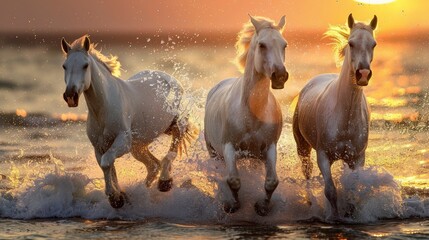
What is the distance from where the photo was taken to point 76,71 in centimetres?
930

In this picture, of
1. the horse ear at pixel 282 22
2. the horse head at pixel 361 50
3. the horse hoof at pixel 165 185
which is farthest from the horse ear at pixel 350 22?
the horse hoof at pixel 165 185

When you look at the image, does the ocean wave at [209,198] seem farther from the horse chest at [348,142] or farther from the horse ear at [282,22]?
the horse ear at [282,22]

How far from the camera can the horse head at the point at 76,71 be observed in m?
9.10

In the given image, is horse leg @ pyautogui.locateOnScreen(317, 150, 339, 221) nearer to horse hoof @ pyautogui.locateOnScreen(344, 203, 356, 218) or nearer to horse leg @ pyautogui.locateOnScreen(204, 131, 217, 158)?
horse hoof @ pyautogui.locateOnScreen(344, 203, 356, 218)

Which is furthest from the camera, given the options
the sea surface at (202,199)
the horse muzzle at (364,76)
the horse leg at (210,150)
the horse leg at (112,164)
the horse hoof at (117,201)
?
the horse leg at (210,150)

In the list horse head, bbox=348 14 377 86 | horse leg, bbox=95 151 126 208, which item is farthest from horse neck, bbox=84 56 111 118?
horse head, bbox=348 14 377 86

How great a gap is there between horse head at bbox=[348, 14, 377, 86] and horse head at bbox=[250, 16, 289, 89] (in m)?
0.69

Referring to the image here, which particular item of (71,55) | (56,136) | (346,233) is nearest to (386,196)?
(346,233)

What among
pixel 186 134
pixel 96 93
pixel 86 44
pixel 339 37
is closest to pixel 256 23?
pixel 339 37

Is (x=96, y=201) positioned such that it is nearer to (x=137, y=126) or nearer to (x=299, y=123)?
(x=137, y=126)

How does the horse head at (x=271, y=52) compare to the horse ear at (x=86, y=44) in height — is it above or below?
below

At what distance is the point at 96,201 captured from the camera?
34.1 feet

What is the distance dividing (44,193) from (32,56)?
32141mm

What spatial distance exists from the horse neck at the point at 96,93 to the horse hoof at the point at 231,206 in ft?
5.35
